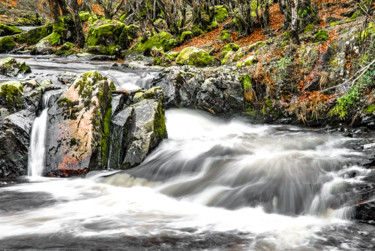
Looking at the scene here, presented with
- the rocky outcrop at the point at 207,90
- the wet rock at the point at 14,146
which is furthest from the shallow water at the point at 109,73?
the wet rock at the point at 14,146

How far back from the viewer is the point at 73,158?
6797 mm

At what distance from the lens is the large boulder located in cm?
677

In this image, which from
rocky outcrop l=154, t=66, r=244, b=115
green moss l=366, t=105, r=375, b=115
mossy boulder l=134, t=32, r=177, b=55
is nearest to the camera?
green moss l=366, t=105, r=375, b=115

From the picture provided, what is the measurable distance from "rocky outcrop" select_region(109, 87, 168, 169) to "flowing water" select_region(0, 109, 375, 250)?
0.30 m

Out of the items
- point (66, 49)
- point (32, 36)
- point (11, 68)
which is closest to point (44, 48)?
point (66, 49)

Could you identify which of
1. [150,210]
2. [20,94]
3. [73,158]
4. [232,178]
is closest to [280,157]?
[232,178]

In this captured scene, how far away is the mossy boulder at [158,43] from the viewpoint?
1863 cm

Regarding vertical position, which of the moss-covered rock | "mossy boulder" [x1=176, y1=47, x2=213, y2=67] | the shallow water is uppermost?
the moss-covered rock

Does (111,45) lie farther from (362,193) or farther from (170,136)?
(362,193)

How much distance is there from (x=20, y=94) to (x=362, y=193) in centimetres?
764

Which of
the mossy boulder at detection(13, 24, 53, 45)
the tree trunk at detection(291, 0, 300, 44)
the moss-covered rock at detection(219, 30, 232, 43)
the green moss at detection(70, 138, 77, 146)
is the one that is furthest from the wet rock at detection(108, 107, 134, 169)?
the mossy boulder at detection(13, 24, 53, 45)

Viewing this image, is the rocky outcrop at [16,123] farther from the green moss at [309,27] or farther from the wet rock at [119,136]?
the green moss at [309,27]

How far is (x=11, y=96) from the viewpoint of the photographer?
23.9ft

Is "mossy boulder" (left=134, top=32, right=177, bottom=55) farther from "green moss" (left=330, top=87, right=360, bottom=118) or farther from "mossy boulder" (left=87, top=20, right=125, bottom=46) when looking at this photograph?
"green moss" (left=330, top=87, right=360, bottom=118)
